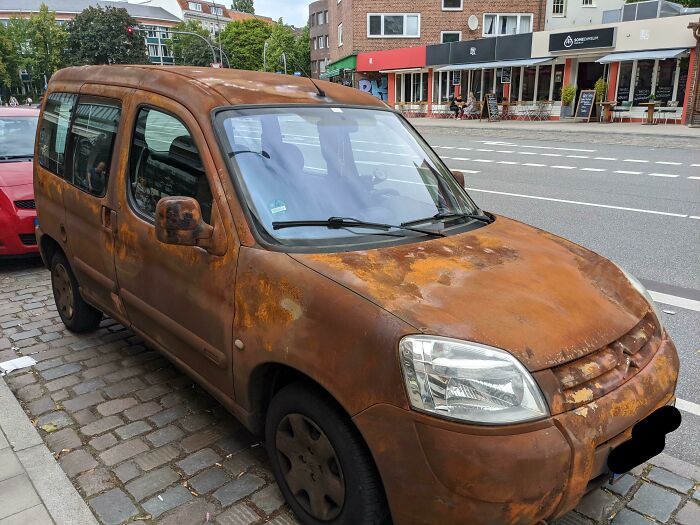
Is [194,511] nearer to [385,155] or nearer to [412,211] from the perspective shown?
[412,211]

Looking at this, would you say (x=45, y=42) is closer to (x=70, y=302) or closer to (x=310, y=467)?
(x=70, y=302)

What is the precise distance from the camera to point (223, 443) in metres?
3.26

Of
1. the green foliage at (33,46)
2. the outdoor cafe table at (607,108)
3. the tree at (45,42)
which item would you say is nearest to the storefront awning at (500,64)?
the outdoor cafe table at (607,108)

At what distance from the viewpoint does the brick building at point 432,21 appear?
43406mm

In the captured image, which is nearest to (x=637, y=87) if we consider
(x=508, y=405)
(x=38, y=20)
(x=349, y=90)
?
(x=349, y=90)

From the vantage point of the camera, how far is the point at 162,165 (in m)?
3.19

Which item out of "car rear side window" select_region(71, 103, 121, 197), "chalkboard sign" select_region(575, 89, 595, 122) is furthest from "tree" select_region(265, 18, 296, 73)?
"car rear side window" select_region(71, 103, 121, 197)

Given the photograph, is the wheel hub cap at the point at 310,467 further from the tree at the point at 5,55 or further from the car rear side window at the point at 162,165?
the tree at the point at 5,55

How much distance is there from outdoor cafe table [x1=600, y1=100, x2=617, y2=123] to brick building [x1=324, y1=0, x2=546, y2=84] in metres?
19.2

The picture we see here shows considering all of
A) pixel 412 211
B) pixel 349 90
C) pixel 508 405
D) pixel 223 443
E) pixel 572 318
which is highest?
pixel 349 90

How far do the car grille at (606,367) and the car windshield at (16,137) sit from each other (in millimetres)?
7120

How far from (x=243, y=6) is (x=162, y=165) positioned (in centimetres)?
16593

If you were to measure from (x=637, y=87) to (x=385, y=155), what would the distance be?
27687 millimetres

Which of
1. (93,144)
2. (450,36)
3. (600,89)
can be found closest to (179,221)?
(93,144)
